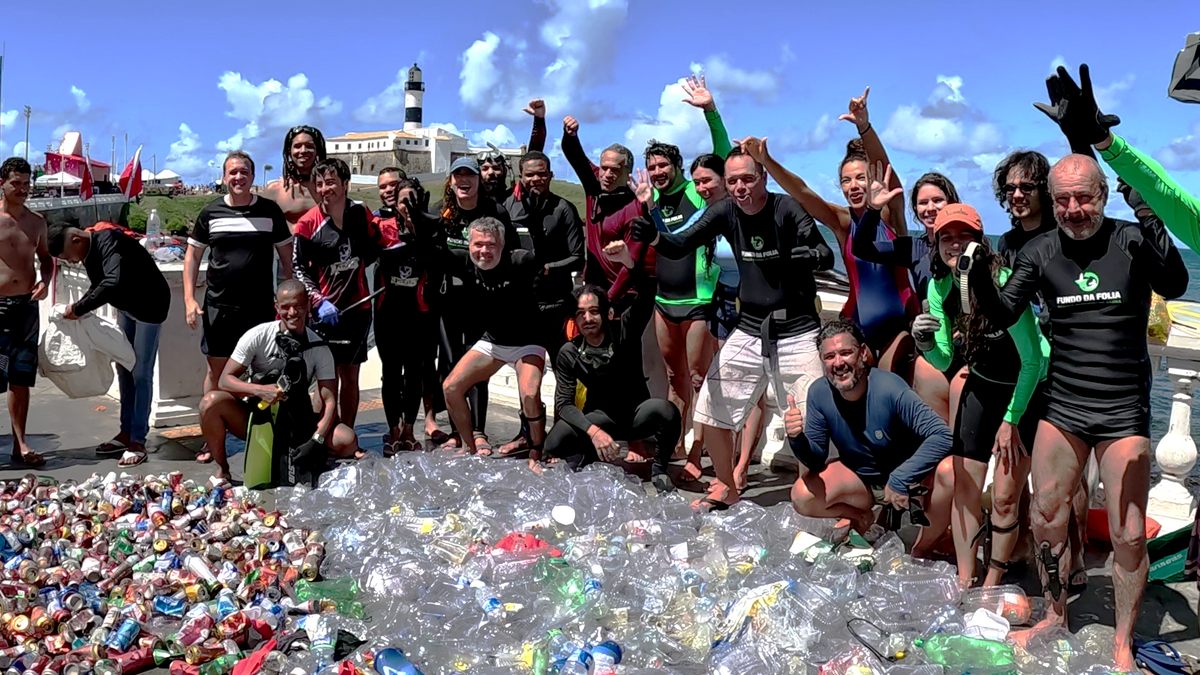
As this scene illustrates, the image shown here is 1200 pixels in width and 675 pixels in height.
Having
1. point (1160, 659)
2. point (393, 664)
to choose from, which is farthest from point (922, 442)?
point (393, 664)

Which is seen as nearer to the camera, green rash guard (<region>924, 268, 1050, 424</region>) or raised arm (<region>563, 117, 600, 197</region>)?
green rash guard (<region>924, 268, 1050, 424</region>)

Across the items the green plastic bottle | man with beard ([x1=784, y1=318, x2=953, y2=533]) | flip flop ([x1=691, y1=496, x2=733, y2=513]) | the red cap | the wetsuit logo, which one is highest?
the red cap

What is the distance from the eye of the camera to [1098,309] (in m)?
3.51

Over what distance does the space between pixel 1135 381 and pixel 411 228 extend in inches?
168

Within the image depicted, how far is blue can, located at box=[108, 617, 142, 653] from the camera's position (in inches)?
143

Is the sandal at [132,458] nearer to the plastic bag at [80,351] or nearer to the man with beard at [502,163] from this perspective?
the plastic bag at [80,351]

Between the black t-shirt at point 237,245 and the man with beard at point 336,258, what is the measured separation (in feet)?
0.70

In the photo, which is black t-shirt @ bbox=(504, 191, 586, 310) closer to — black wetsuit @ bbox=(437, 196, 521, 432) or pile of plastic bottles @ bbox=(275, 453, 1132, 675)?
black wetsuit @ bbox=(437, 196, 521, 432)

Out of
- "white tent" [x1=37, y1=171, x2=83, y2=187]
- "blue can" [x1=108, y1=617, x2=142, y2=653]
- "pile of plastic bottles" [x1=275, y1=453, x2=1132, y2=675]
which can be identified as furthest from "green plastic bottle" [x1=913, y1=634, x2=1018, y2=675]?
"white tent" [x1=37, y1=171, x2=83, y2=187]

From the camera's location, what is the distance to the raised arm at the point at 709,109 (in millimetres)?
5871

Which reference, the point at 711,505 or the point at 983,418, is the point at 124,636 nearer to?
the point at 711,505

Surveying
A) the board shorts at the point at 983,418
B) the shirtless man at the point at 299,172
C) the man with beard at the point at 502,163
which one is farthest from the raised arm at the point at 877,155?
the shirtless man at the point at 299,172

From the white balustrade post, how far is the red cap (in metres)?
1.90

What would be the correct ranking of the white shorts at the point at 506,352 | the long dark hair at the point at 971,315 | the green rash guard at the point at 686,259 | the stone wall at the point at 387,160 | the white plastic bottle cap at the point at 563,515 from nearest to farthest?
1. the long dark hair at the point at 971,315
2. the white plastic bottle cap at the point at 563,515
3. the green rash guard at the point at 686,259
4. the white shorts at the point at 506,352
5. the stone wall at the point at 387,160
